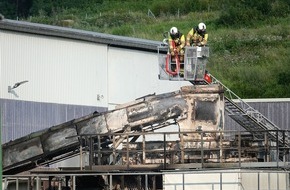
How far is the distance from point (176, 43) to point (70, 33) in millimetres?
10766

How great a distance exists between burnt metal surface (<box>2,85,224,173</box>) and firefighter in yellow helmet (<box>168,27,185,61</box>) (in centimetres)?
119

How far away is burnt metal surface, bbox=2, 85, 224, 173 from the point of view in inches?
1617

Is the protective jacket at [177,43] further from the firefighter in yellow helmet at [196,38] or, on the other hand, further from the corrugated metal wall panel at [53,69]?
the corrugated metal wall panel at [53,69]

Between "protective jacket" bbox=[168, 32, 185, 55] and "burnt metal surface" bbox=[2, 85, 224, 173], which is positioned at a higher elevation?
"protective jacket" bbox=[168, 32, 185, 55]

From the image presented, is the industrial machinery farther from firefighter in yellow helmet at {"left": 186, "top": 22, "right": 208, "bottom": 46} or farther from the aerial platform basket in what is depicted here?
firefighter in yellow helmet at {"left": 186, "top": 22, "right": 208, "bottom": 46}

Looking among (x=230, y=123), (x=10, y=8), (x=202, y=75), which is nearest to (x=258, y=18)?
(x=10, y=8)

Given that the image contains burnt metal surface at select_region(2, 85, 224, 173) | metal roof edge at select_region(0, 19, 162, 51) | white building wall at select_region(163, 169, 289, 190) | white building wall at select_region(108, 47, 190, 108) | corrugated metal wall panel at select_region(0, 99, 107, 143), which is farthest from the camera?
white building wall at select_region(108, 47, 190, 108)

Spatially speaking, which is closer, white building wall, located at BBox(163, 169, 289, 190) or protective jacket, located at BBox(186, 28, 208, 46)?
white building wall, located at BBox(163, 169, 289, 190)

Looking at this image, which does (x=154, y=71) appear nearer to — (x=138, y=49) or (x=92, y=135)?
(x=138, y=49)

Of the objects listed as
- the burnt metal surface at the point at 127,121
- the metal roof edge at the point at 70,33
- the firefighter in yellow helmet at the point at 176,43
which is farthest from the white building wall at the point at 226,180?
the metal roof edge at the point at 70,33

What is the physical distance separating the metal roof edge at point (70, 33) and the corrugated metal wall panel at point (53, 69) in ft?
0.76

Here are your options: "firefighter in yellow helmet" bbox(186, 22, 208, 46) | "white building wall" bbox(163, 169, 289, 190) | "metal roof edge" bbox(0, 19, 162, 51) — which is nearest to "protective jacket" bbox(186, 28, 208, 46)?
"firefighter in yellow helmet" bbox(186, 22, 208, 46)

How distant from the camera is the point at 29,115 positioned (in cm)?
4944

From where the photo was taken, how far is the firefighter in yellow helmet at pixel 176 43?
1633 inches
